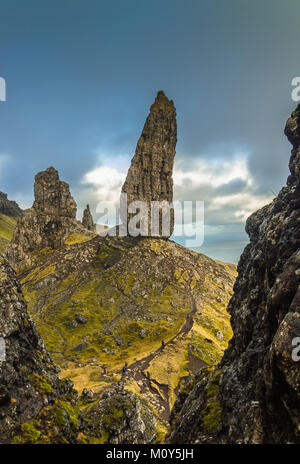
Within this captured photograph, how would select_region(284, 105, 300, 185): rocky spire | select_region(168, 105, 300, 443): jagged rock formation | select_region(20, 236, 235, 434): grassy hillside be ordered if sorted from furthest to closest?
select_region(20, 236, 235, 434): grassy hillside
select_region(284, 105, 300, 185): rocky spire
select_region(168, 105, 300, 443): jagged rock formation

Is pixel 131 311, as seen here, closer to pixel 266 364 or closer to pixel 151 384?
pixel 151 384

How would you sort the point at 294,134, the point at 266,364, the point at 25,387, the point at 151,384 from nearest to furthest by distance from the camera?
the point at 266,364, the point at 25,387, the point at 294,134, the point at 151,384

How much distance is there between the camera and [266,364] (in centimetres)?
1545

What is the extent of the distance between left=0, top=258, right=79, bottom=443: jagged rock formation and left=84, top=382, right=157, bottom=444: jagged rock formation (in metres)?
5.81

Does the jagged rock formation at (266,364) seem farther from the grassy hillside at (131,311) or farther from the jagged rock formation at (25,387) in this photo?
the grassy hillside at (131,311)

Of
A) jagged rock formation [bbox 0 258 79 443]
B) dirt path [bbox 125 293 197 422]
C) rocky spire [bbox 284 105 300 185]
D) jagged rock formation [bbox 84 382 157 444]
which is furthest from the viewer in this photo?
dirt path [bbox 125 293 197 422]

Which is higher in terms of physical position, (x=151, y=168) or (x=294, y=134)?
(x=151, y=168)

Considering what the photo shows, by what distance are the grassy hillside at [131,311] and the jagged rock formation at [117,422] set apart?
15557 millimetres

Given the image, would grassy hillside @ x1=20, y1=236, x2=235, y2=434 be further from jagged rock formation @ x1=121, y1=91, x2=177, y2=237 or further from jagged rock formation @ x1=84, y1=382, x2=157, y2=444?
jagged rock formation @ x1=121, y1=91, x2=177, y2=237

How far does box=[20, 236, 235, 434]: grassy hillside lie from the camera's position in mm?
75125

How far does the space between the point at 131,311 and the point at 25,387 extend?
11321 cm

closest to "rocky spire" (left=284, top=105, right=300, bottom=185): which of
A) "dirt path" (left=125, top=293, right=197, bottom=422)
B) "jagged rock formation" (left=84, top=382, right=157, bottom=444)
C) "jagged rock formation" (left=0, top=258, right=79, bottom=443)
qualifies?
"jagged rock formation" (left=0, top=258, right=79, bottom=443)

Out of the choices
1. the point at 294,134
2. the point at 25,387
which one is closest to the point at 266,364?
the point at 25,387
